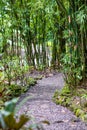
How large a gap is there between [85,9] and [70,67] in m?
0.96

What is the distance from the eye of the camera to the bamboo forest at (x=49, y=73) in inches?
130

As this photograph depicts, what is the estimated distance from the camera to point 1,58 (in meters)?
4.89

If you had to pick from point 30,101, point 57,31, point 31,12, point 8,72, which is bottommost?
point 30,101

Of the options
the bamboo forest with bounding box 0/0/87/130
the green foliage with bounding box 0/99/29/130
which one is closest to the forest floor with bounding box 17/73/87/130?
the bamboo forest with bounding box 0/0/87/130

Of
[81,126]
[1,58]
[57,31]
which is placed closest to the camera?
[81,126]

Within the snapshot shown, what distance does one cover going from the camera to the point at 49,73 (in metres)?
7.29

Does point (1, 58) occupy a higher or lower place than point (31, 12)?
lower

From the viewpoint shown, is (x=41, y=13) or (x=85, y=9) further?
(x=41, y=13)

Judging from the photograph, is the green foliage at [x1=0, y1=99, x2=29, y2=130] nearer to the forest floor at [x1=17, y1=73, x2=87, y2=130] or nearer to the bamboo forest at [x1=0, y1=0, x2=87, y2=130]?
the bamboo forest at [x1=0, y1=0, x2=87, y2=130]

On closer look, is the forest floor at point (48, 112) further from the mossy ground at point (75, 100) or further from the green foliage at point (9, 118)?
the green foliage at point (9, 118)

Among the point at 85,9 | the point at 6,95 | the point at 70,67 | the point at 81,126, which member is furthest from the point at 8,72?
the point at 81,126

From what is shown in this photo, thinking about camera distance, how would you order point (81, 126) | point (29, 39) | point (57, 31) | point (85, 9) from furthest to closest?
point (29, 39), point (57, 31), point (85, 9), point (81, 126)

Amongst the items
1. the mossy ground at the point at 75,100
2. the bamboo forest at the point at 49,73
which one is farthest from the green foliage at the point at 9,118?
the mossy ground at the point at 75,100

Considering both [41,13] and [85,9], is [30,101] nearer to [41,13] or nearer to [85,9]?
[85,9]
